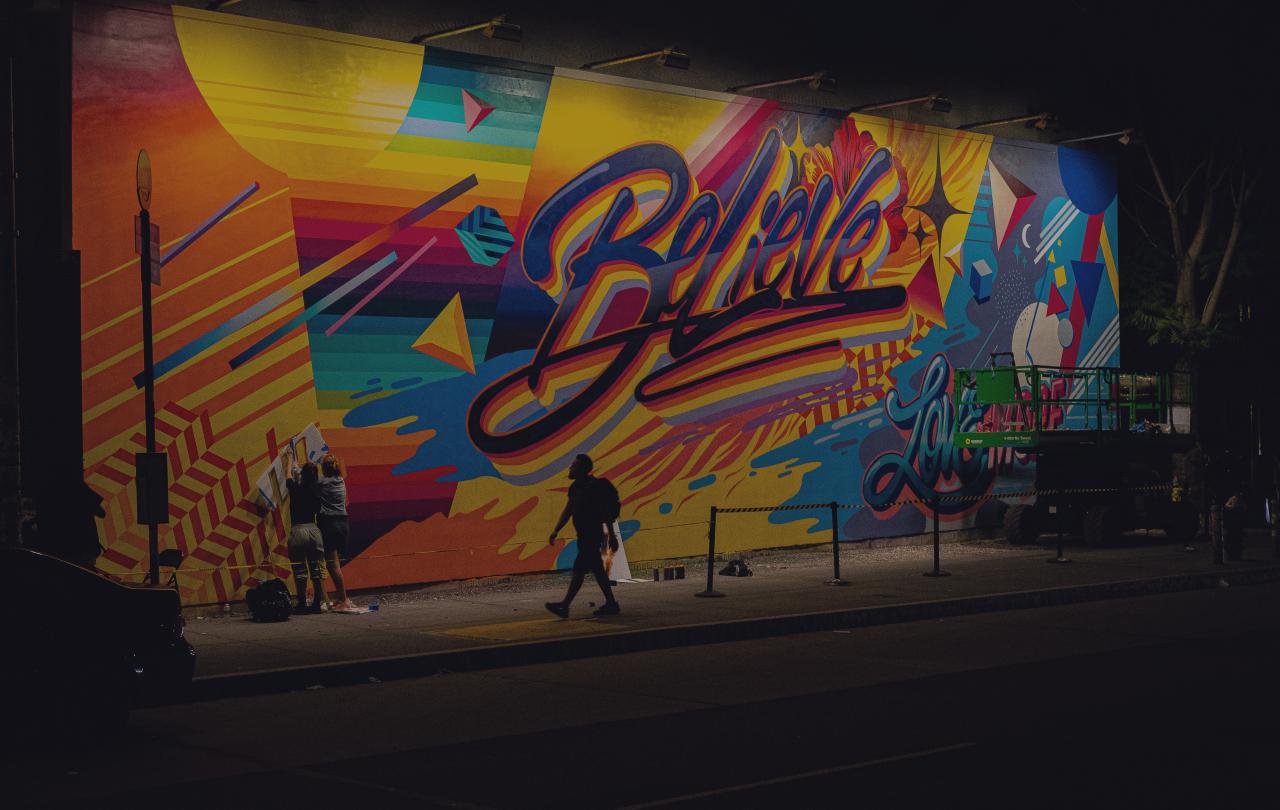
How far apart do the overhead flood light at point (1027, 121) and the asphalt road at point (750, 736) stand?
502 inches

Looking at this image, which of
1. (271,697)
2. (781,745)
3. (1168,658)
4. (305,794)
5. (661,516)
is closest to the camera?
(305,794)

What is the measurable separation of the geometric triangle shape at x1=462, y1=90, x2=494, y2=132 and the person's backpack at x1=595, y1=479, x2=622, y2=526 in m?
5.34

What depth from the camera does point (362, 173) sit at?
18219mm

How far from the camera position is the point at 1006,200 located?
26.4 m

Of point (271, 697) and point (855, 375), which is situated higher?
point (855, 375)

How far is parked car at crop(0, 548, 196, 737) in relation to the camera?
32.8ft

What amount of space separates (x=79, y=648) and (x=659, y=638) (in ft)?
21.6

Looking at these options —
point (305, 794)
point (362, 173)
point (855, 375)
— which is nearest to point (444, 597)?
point (362, 173)

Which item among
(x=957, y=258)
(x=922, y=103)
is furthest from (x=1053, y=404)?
(x=922, y=103)

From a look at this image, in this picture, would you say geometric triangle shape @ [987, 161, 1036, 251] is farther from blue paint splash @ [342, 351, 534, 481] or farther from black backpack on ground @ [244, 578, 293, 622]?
black backpack on ground @ [244, 578, 293, 622]

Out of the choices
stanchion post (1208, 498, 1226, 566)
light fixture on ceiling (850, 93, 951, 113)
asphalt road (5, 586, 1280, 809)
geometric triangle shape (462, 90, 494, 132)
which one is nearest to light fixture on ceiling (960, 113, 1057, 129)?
light fixture on ceiling (850, 93, 951, 113)

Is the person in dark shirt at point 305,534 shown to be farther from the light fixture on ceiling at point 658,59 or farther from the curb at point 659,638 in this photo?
the light fixture on ceiling at point 658,59

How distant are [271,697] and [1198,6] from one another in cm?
2194

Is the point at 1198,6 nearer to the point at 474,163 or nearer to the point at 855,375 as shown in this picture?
the point at 855,375
